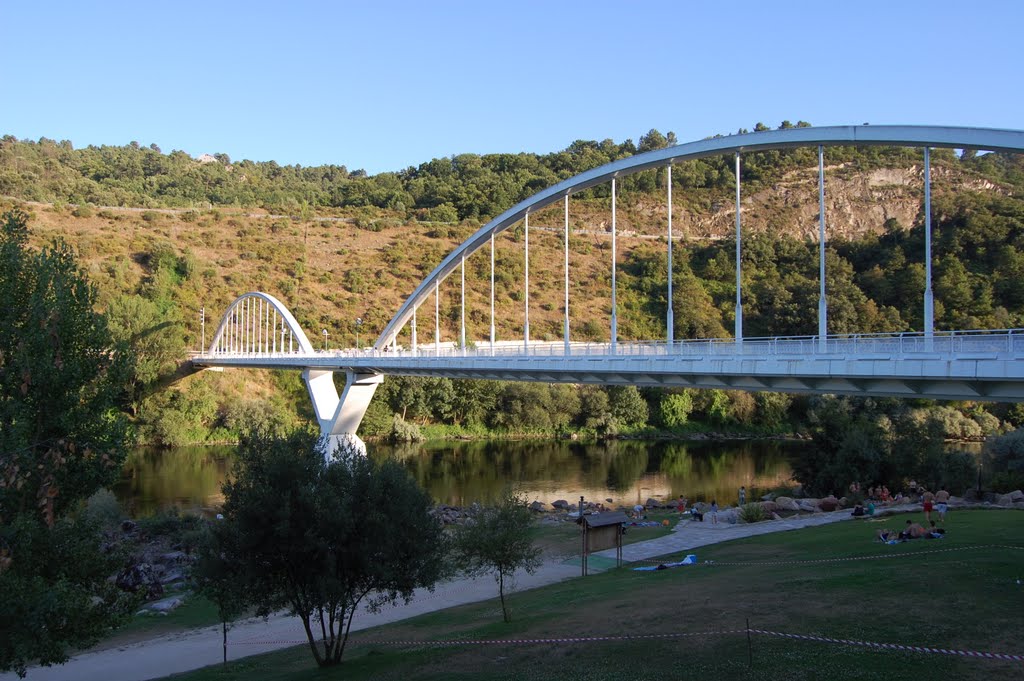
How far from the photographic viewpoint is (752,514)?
77.6 ft

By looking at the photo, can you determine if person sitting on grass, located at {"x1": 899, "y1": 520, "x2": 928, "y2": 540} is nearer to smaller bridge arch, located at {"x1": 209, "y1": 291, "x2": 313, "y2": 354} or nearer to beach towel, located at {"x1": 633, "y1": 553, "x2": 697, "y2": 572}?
beach towel, located at {"x1": 633, "y1": 553, "x2": 697, "y2": 572}

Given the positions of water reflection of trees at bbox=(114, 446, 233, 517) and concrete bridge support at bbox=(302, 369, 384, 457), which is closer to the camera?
water reflection of trees at bbox=(114, 446, 233, 517)

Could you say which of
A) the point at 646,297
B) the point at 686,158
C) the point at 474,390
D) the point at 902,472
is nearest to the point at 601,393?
the point at 474,390

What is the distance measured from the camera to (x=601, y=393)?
53.3 meters

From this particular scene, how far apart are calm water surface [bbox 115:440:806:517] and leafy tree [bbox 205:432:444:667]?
1678cm

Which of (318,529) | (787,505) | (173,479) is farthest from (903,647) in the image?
(173,479)

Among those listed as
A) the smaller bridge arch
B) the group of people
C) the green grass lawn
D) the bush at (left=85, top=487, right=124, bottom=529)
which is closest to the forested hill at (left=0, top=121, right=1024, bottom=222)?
the smaller bridge arch

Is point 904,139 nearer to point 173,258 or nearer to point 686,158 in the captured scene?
point 686,158

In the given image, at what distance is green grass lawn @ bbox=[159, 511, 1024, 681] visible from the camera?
8.95 m

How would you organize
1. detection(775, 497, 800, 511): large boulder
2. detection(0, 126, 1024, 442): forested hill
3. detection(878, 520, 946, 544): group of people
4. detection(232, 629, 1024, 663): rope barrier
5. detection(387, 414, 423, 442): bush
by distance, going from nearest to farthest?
detection(232, 629, 1024, 663): rope barrier
detection(878, 520, 946, 544): group of people
detection(775, 497, 800, 511): large boulder
detection(387, 414, 423, 442): bush
detection(0, 126, 1024, 442): forested hill

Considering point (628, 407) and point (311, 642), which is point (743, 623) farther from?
point (628, 407)

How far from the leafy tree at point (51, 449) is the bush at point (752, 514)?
1811 cm

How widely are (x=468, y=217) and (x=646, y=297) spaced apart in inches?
1245

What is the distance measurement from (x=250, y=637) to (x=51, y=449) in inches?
310
